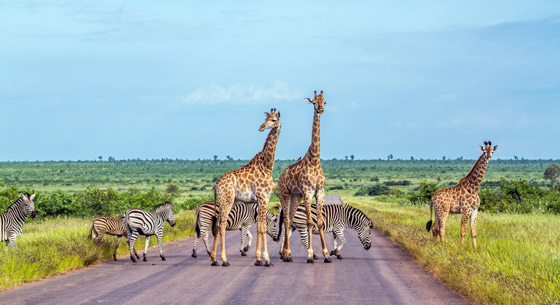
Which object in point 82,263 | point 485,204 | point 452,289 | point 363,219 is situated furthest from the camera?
point 485,204

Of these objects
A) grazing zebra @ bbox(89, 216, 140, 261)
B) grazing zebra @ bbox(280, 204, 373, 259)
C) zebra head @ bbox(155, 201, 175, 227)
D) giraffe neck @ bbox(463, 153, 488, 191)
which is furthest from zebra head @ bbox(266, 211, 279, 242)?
giraffe neck @ bbox(463, 153, 488, 191)

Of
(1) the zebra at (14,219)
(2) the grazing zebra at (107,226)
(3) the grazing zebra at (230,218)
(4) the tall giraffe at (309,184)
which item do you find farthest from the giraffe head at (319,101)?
(1) the zebra at (14,219)

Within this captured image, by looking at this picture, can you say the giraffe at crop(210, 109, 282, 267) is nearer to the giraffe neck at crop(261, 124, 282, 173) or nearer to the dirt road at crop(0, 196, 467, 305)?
the giraffe neck at crop(261, 124, 282, 173)

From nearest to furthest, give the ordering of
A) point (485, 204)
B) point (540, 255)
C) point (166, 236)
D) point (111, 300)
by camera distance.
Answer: point (111, 300) < point (540, 255) < point (166, 236) < point (485, 204)

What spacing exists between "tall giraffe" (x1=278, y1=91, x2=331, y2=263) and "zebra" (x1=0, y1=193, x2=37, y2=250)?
7.18 meters

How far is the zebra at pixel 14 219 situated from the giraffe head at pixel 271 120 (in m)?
7.38

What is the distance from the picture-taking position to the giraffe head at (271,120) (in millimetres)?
16625

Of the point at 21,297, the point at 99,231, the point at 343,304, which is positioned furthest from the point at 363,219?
the point at 21,297

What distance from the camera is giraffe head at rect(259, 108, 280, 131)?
16.6 metres

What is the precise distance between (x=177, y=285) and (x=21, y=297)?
2759 millimetres

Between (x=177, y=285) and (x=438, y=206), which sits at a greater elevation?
(x=438, y=206)

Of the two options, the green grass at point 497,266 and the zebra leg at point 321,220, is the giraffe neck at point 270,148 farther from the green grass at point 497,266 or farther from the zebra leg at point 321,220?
the green grass at point 497,266

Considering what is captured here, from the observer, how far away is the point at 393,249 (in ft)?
67.9

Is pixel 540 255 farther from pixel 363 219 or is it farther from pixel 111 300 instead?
pixel 111 300
